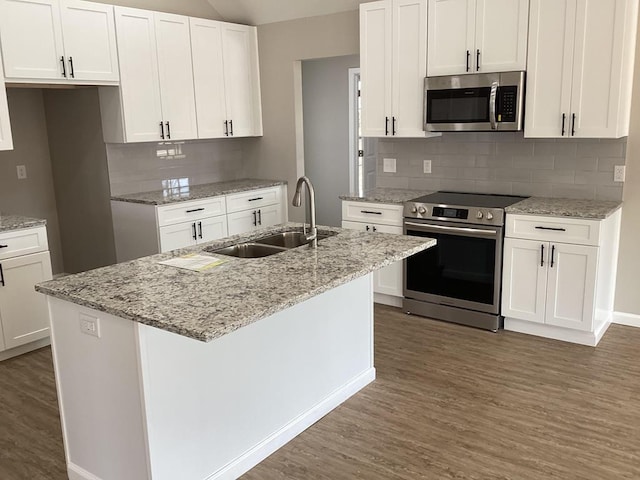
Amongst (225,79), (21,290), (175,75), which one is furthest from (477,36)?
(21,290)

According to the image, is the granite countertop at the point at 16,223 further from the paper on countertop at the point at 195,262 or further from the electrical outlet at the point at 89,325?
the electrical outlet at the point at 89,325

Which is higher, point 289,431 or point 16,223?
point 16,223

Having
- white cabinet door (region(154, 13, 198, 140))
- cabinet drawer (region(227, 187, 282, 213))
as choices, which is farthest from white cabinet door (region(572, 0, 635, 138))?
white cabinet door (region(154, 13, 198, 140))

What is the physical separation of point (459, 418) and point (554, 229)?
1.53m

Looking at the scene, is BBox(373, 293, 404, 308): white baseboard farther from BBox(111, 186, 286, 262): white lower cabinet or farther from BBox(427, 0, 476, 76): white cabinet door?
BBox(427, 0, 476, 76): white cabinet door

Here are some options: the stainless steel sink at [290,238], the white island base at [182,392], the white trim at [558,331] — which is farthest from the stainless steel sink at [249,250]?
the white trim at [558,331]

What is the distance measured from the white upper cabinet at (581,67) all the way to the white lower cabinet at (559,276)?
2.11 ft

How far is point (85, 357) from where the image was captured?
233 centimetres

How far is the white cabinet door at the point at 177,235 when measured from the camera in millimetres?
4689

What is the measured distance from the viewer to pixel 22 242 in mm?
3842

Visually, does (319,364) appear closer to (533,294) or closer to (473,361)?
(473,361)

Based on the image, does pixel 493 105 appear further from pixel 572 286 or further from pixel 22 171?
pixel 22 171

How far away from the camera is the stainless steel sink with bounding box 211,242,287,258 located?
301 centimetres

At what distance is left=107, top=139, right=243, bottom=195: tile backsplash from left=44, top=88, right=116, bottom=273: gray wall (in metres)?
0.14
